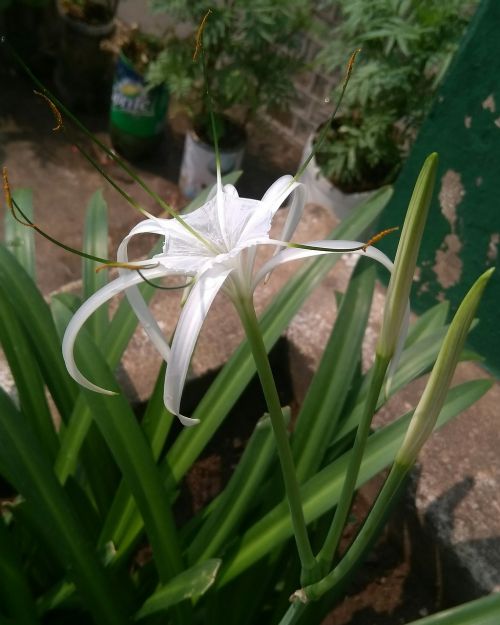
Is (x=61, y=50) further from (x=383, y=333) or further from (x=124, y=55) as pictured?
(x=383, y=333)

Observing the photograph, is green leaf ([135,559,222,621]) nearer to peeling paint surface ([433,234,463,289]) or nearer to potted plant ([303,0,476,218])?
peeling paint surface ([433,234,463,289])

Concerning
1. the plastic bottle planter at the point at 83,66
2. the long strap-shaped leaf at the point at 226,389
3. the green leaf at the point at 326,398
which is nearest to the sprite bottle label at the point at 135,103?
the plastic bottle planter at the point at 83,66

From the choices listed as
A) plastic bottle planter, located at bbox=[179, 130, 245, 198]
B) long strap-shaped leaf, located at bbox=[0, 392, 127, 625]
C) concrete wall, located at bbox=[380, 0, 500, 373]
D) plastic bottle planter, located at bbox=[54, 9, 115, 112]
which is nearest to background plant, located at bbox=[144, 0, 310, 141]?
plastic bottle planter, located at bbox=[179, 130, 245, 198]

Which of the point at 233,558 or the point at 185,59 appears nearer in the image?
the point at 233,558

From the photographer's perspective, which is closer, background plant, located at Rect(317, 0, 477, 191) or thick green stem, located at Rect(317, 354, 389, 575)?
thick green stem, located at Rect(317, 354, 389, 575)

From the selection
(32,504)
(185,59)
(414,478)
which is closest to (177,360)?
(32,504)

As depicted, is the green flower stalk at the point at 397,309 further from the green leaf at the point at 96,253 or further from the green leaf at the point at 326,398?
the green leaf at the point at 96,253
